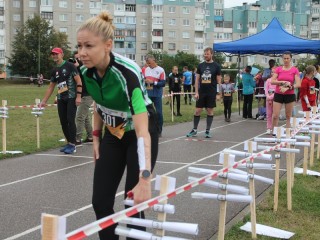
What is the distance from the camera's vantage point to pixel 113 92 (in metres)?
3.28

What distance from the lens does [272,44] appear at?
57.4 ft

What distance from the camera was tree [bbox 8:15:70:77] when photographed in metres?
73.9

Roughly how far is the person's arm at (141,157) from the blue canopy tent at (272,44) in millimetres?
15072

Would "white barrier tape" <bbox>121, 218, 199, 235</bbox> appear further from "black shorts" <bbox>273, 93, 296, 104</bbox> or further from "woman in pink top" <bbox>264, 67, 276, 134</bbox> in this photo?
"woman in pink top" <bbox>264, 67, 276, 134</bbox>

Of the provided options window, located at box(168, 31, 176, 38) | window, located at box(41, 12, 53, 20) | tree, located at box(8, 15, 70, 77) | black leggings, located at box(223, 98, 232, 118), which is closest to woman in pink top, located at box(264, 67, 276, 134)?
black leggings, located at box(223, 98, 232, 118)

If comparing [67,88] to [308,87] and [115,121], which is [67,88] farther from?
[308,87]

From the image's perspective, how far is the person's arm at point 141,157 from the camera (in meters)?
2.94

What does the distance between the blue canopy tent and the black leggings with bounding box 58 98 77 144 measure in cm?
993

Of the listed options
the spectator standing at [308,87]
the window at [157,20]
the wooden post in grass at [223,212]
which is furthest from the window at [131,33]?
the wooden post in grass at [223,212]

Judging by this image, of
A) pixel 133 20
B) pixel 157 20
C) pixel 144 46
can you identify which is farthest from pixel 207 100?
pixel 157 20

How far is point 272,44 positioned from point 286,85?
7.19m

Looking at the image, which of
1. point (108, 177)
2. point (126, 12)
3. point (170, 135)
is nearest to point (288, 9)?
point (126, 12)

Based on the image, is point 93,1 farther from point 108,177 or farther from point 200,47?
point 108,177

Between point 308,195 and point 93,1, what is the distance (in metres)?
89.6
